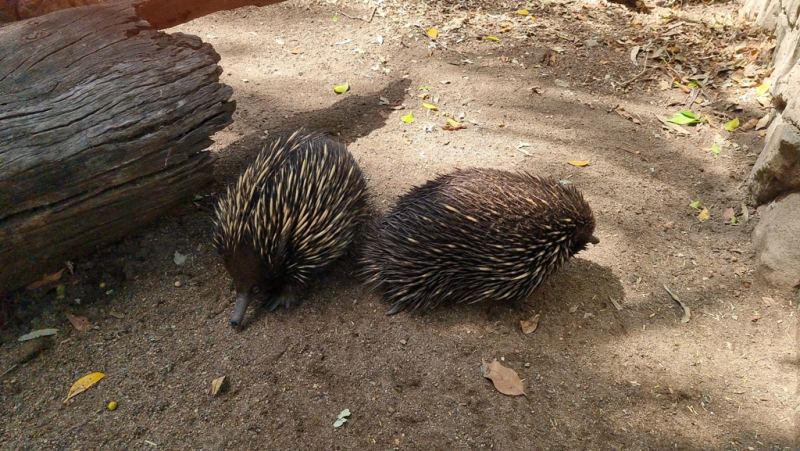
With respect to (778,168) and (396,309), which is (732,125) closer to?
(778,168)

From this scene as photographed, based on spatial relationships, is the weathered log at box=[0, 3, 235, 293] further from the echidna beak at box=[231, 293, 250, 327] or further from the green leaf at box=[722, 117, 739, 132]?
the green leaf at box=[722, 117, 739, 132]

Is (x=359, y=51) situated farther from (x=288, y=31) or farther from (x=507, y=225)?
(x=507, y=225)

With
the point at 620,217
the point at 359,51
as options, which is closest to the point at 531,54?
the point at 359,51

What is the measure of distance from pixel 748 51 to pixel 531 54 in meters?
2.02

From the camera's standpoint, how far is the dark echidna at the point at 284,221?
9.62 feet

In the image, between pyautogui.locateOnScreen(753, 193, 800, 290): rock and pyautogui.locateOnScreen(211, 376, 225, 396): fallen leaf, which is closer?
pyautogui.locateOnScreen(211, 376, 225, 396): fallen leaf

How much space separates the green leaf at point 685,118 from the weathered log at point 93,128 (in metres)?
3.65

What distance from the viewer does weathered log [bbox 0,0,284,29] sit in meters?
3.47

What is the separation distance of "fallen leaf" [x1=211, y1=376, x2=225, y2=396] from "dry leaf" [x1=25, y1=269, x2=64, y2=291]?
1.24 meters

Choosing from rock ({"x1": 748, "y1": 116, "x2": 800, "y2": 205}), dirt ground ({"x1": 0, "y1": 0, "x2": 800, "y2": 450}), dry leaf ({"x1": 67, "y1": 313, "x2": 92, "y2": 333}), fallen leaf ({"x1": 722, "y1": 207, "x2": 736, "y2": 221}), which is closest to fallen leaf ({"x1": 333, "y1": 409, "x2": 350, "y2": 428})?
dirt ground ({"x1": 0, "y1": 0, "x2": 800, "y2": 450})

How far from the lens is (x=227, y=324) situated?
3.08m

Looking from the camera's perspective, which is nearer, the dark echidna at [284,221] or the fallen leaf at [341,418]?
the fallen leaf at [341,418]

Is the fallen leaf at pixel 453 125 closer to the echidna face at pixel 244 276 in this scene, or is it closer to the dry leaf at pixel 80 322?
the echidna face at pixel 244 276

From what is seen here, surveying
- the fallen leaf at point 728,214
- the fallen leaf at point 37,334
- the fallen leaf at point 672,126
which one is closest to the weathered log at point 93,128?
the fallen leaf at point 37,334
